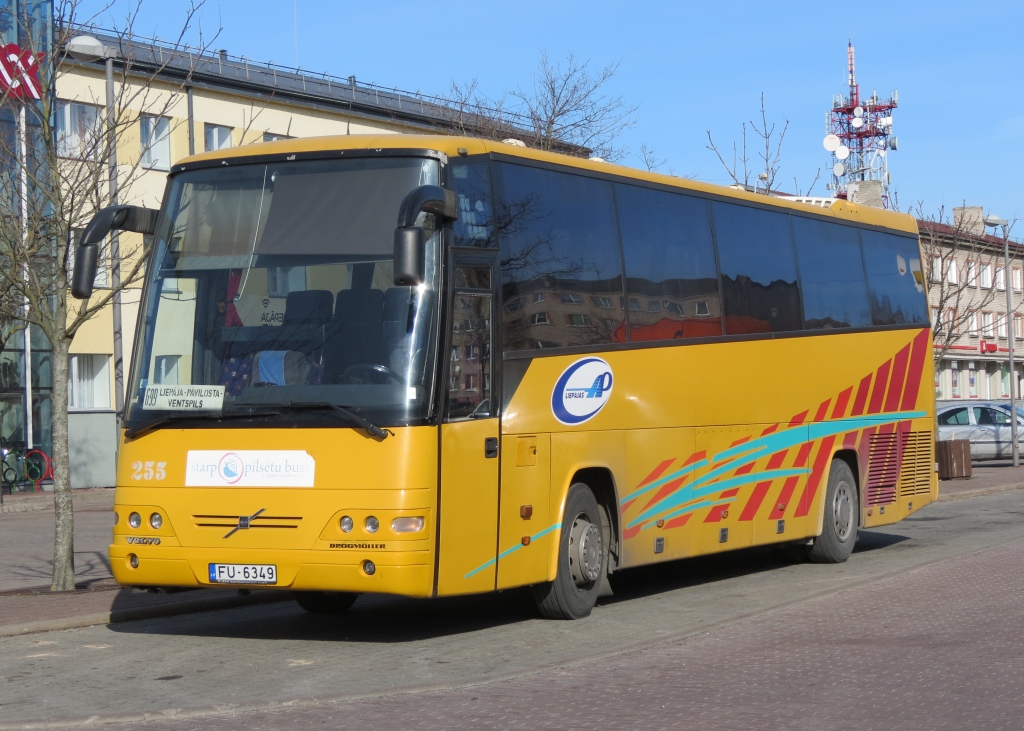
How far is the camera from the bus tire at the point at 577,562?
1180cm

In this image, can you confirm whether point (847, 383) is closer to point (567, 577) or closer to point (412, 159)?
point (567, 577)

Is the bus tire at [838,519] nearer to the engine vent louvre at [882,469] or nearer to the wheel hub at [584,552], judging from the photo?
the engine vent louvre at [882,469]

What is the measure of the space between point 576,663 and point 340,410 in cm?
237

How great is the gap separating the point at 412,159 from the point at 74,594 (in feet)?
19.9

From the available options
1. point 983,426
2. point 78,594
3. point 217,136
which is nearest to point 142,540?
point 78,594

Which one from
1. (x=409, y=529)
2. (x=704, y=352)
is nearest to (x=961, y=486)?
→ (x=704, y=352)

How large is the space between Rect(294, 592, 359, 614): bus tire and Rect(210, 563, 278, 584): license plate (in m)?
2.33

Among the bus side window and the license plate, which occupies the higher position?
the bus side window

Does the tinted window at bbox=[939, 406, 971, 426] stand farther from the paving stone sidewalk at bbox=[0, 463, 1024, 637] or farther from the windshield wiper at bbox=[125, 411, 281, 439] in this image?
the windshield wiper at bbox=[125, 411, 281, 439]

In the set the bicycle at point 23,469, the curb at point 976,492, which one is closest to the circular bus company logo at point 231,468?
the curb at point 976,492

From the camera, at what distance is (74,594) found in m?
14.0

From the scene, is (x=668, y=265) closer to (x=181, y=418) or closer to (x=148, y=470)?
(x=181, y=418)

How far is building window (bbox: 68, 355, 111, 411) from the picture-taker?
38.6 m

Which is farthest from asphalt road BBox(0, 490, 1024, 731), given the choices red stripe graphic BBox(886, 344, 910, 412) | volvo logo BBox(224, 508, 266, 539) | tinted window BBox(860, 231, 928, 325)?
tinted window BBox(860, 231, 928, 325)
